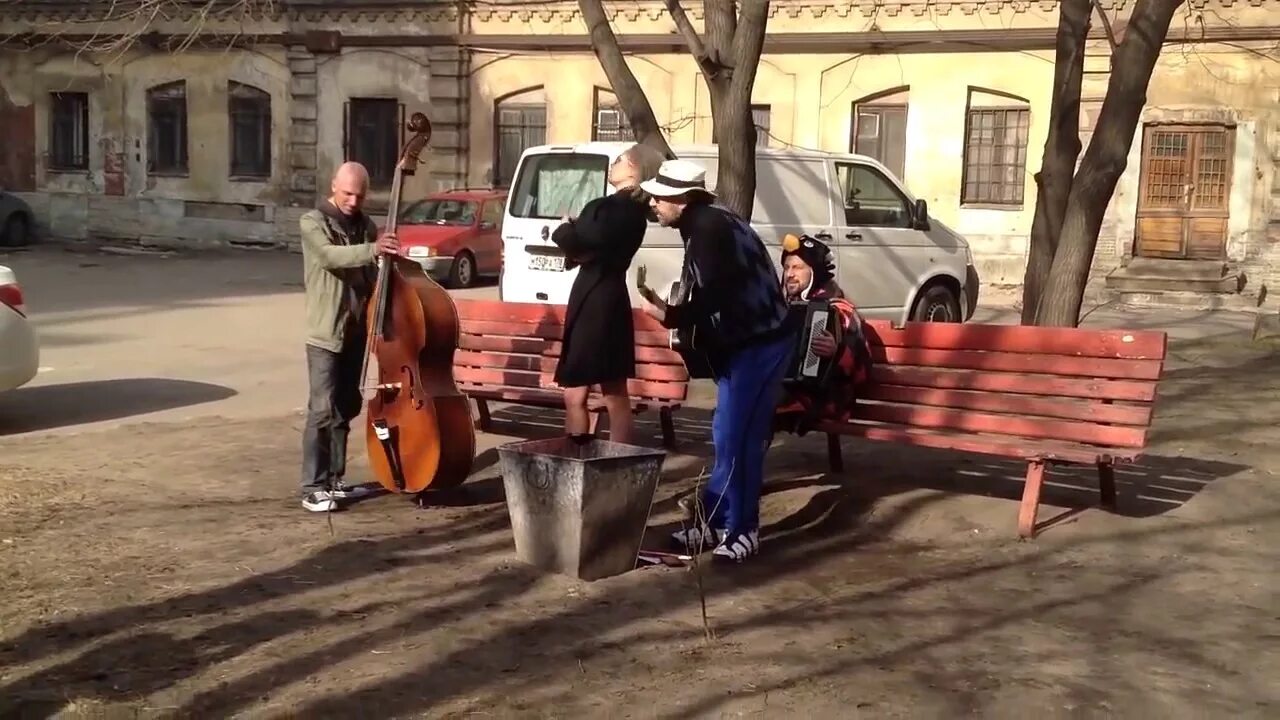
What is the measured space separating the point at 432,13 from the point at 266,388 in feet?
58.5

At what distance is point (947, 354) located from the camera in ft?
23.3

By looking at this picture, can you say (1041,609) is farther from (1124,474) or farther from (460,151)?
(460,151)

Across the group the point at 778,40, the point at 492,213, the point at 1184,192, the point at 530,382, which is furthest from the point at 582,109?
the point at 530,382

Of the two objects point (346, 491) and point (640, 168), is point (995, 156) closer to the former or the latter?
point (640, 168)

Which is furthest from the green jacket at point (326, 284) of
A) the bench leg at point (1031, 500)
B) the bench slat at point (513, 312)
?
the bench leg at point (1031, 500)

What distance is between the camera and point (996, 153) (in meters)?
23.8

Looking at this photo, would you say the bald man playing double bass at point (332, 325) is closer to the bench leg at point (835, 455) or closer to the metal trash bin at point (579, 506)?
the metal trash bin at point (579, 506)

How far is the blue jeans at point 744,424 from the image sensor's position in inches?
237

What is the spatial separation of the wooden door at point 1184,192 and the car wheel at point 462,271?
407 inches

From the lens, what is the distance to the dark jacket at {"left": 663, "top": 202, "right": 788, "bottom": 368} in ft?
19.3

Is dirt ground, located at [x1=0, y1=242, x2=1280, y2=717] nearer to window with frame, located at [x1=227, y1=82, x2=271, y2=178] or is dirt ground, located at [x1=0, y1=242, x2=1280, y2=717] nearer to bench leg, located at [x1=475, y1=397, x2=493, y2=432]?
bench leg, located at [x1=475, y1=397, x2=493, y2=432]

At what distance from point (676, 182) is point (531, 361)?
9.55 feet

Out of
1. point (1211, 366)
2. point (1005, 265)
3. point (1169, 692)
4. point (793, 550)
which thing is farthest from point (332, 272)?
point (1005, 265)

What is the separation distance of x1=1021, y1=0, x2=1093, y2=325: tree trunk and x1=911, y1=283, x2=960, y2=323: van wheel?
4392 mm
